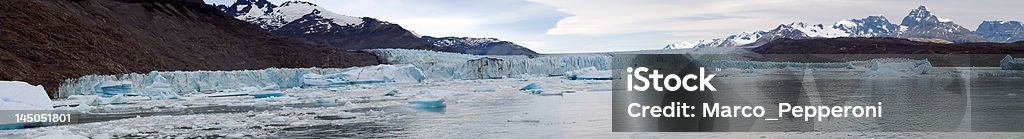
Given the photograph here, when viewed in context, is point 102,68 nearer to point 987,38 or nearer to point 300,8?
point 300,8

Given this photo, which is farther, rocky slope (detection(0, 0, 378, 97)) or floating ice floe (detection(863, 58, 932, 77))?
floating ice floe (detection(863, 58, 932, 77))

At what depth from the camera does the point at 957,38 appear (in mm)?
153750

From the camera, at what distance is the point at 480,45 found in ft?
338

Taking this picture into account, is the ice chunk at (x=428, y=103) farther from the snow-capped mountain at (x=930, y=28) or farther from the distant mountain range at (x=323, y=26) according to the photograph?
the snow-capped mountain at (x=930, y=28)

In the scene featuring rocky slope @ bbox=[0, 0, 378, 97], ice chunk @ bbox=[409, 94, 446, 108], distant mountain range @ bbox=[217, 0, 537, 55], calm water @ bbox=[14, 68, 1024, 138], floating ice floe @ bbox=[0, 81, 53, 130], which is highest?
distant mountain range @ bbox=[217, 0, 537, 55]

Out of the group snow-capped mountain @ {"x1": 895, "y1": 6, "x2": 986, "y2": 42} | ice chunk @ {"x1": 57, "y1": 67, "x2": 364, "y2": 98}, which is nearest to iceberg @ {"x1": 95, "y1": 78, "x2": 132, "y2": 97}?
ice chunk @ {"x1": 57, "y1": 67, "x2": 364, "y2": 98}

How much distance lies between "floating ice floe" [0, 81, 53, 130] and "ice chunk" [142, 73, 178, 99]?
797 cm

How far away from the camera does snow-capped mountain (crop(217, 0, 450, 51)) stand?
82.1 metres

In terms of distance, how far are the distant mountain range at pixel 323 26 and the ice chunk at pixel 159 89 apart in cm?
5389

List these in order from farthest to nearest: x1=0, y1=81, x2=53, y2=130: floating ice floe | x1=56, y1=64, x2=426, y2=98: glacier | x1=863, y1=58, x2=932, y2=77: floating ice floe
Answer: x1=863, y1=58, x2=932, y2=77: floating ice floe → x1=56, y1=64, x2=426, y2=98: glacier → x1=0, y1=81, x2=53, y2=130: floating ice floe

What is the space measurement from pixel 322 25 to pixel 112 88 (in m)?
62.8

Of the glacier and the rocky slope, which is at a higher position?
the rocky slope

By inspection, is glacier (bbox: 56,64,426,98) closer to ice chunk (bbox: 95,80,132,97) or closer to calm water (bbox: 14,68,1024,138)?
ice chunk (bbox: 95,80,132,97)

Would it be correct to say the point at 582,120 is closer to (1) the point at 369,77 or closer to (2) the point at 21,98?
(2) the point at 21,98
